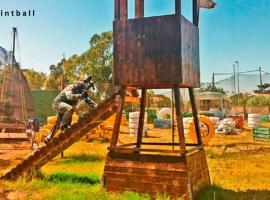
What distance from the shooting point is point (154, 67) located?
25.6 ft

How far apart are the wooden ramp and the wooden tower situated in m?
0.72

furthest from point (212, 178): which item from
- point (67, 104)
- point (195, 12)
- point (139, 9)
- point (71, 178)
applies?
point (139, 9)

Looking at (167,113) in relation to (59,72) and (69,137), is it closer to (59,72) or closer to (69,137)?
(59,72)

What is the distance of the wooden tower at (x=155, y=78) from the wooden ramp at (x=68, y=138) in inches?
28.2

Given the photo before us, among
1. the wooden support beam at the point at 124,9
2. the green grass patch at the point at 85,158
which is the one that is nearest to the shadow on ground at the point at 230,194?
the wooden support beam at the point at 124,9

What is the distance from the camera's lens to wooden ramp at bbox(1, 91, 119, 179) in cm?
893

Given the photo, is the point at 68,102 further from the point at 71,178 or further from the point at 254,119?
the point at 254,119

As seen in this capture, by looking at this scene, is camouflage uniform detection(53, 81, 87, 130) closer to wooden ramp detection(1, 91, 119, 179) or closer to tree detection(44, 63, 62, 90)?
wooden ramp detection(1, 91, 119, 179)

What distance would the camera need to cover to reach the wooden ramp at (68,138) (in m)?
8.93

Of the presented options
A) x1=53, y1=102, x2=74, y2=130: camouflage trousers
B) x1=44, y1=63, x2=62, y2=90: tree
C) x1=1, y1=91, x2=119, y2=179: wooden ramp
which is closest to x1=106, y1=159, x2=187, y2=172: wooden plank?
x1=1, y1=91, x2=119, y2=179: wooden ramp

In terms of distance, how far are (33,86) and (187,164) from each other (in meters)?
53.6

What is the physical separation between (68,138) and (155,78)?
336cm

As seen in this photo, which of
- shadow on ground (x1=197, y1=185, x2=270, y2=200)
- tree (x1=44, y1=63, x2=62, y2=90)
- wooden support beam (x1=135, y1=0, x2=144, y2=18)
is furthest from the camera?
tree (x1=44, y1=63, x2=62, y2=90)

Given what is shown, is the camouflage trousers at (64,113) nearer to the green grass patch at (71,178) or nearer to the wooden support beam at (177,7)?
the green grass patch at (71,178)
